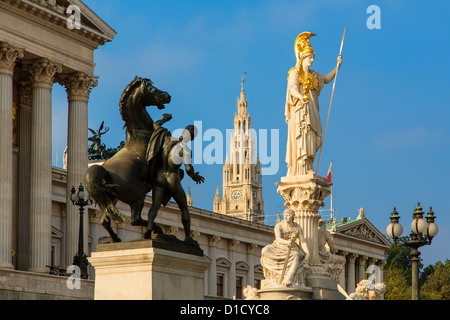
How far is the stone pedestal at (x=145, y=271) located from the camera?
14047 mm

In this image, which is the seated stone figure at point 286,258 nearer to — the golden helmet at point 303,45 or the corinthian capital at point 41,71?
the golden helmet at point 303,45

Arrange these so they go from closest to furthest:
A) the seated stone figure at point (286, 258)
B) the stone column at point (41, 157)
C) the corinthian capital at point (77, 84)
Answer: the seated stone figure at point (286, 258), the stone column at point (41, 157), the corinthian capital at point (77, 84)

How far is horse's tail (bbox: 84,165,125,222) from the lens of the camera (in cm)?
1449

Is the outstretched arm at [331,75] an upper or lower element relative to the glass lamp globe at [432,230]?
upper

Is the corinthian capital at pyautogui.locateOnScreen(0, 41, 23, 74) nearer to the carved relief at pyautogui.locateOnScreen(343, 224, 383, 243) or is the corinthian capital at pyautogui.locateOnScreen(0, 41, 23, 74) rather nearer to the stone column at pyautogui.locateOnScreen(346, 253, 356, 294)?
the carved relief at pyautogui.locateOnScreen(343, 224, 383, 243)

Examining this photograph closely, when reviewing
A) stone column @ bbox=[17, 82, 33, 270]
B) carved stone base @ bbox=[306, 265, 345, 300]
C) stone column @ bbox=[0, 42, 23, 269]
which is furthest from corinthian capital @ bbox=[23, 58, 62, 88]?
carved stone base @ bbox=[306, 265, 345, 300]

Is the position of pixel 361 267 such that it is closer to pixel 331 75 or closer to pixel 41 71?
pixel 41 71

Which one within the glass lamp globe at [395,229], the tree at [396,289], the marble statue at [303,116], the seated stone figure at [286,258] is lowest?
the seated stone figure at [286,258]

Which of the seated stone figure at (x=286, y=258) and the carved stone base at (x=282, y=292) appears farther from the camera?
the seated stone figure at (x=286, y=258)

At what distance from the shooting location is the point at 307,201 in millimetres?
22859

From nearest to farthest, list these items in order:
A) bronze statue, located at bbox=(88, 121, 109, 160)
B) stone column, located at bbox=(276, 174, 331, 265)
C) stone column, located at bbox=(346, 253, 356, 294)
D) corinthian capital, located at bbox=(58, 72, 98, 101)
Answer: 1. stone column, located at bbox=(276, 174, 331, 265)
2. corinthian capital, located at bbox=(58, 72, 98, 101)
3. bronze statue, located at bbox=(88, 121, 109, 160)
4. stone column, located at bbox=(346, 253, 356, 294)

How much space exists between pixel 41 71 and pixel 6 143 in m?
4.61

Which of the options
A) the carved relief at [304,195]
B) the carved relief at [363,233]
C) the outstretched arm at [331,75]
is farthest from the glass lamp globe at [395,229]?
the carved relief at [363,233]

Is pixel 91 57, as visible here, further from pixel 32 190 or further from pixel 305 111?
pixel 305 111
